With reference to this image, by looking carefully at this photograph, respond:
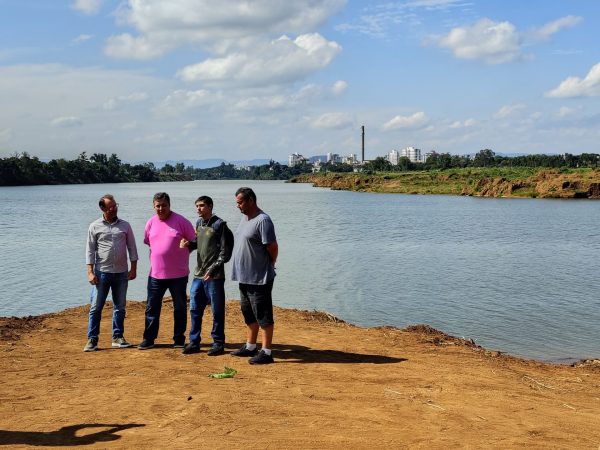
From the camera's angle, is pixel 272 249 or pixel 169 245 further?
pixel 169 245

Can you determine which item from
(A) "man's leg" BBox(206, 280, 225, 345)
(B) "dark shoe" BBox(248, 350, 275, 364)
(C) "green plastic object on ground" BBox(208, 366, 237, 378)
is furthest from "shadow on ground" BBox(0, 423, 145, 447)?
(A) "man's leg" BBox(206, 280, 225, 345)

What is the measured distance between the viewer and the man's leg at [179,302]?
28.4ft

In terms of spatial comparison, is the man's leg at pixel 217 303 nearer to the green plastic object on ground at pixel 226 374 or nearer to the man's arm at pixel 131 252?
the green plastic object on ground at pixel 226 374

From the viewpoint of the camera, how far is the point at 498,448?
17.6 ft

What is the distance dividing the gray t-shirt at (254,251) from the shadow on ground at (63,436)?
2639 mm

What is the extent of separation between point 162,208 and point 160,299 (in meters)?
1.35

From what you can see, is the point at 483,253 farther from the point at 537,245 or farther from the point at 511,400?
the point at 511,400

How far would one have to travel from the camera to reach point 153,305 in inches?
344

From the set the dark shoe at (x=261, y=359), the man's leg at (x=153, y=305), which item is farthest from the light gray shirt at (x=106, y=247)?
the dark shoe at (x=261, y=359)

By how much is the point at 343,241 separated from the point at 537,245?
399 inches

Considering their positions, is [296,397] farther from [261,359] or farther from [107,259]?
[107,259]

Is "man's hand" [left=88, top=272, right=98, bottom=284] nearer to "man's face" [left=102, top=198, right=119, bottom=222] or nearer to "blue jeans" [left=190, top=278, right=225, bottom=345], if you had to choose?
"man's face" [left=102, top=198, right=119, bottom=222]

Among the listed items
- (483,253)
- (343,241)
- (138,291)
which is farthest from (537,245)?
(138,291)

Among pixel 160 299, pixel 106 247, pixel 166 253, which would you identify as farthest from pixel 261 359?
pixel 106 247
